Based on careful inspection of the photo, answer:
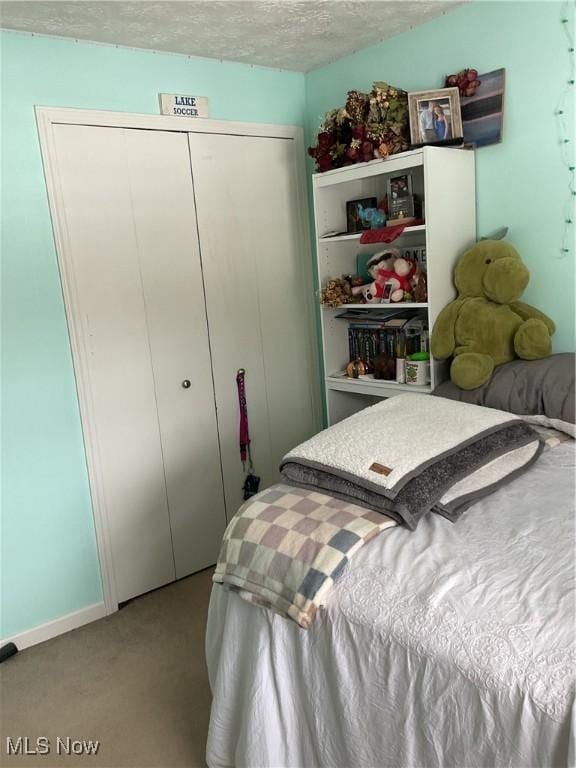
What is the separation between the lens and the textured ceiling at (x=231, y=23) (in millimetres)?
2102

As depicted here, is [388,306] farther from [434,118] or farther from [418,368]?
[434,118]

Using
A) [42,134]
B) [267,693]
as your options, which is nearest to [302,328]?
[42,134]

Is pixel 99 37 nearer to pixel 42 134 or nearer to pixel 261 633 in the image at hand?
pixel 42 134

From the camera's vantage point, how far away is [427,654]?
3.83 ft

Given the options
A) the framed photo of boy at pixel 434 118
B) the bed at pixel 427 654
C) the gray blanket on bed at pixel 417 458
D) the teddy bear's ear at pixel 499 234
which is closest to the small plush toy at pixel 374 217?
the framed photo of boy at pixel 434 118

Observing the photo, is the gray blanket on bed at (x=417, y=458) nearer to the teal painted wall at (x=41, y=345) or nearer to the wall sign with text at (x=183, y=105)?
the teal painted wall at (x=41, y=345)

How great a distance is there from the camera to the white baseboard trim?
244 cm

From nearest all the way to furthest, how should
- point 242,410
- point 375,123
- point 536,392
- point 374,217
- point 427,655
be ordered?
1. point 427,655
2. point 536,392
3. point 375,123
4. point 374,217
5. point 242,410

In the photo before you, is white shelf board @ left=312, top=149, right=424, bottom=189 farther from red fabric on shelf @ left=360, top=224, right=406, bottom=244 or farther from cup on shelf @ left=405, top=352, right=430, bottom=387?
cup on shelf @ left=405, top=352, right=430, bottom=387

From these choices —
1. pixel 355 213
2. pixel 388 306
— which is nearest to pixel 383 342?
pixel 388 306

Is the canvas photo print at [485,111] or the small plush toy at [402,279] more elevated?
the canvas photo print at [485,111]

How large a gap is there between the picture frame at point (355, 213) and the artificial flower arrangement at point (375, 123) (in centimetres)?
23

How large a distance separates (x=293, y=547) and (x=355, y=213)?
1.78 m

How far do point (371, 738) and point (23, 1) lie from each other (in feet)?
7.59
